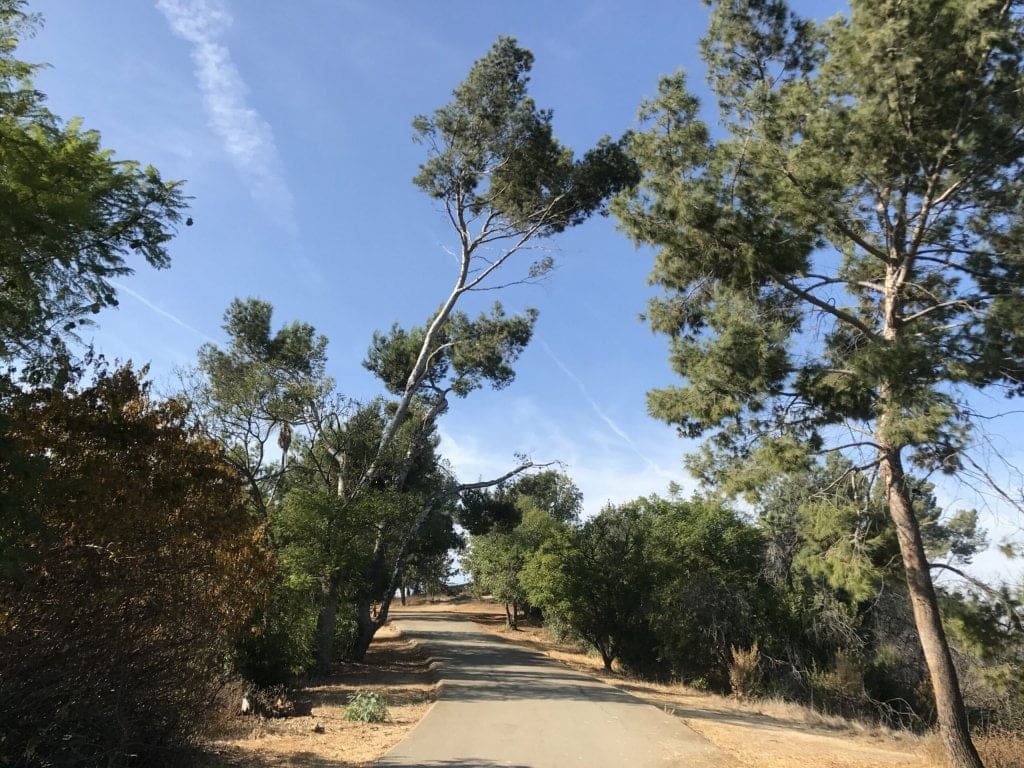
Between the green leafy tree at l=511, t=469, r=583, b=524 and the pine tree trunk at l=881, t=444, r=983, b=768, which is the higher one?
the green leafy tree at l=511, t=469, r=583, b=524

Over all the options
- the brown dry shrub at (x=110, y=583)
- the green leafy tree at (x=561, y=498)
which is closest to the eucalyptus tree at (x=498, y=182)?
the brown dry shrub at (x=110, y=583)

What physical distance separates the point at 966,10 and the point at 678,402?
21.4 ft

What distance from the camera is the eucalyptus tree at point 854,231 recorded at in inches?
311

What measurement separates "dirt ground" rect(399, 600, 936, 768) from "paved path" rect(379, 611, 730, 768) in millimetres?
592

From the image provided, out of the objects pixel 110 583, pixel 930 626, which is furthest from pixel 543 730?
pixel 110 583

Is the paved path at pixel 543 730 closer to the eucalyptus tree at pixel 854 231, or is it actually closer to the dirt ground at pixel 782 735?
the dirt ground at pixel 782 735

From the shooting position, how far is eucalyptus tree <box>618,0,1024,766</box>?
311 inches

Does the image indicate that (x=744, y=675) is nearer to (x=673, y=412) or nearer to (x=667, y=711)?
(x=667, y=711)

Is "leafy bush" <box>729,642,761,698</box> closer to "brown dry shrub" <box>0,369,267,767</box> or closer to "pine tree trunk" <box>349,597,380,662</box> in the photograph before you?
"pine tree trunk" <box>349,597,380,662</box>

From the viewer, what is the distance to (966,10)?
7.38 meters

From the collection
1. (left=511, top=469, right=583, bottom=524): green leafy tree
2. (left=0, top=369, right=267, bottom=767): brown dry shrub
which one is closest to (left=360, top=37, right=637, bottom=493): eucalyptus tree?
(left=0, top=369, right=267, bottom=767): brown dry shrub

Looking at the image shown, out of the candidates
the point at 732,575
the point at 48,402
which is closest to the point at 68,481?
the point at 48,402

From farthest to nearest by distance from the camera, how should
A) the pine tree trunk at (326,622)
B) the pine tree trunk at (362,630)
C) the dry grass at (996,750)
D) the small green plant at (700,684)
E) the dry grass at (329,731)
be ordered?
the pine tree trunk at (362,630)
the small green plant at (700,684)
the pine tree trunk at (326,622)
the dry grass at (996,750)
the dry grass at (329,731)

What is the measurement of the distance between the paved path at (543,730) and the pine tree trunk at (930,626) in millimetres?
3213
